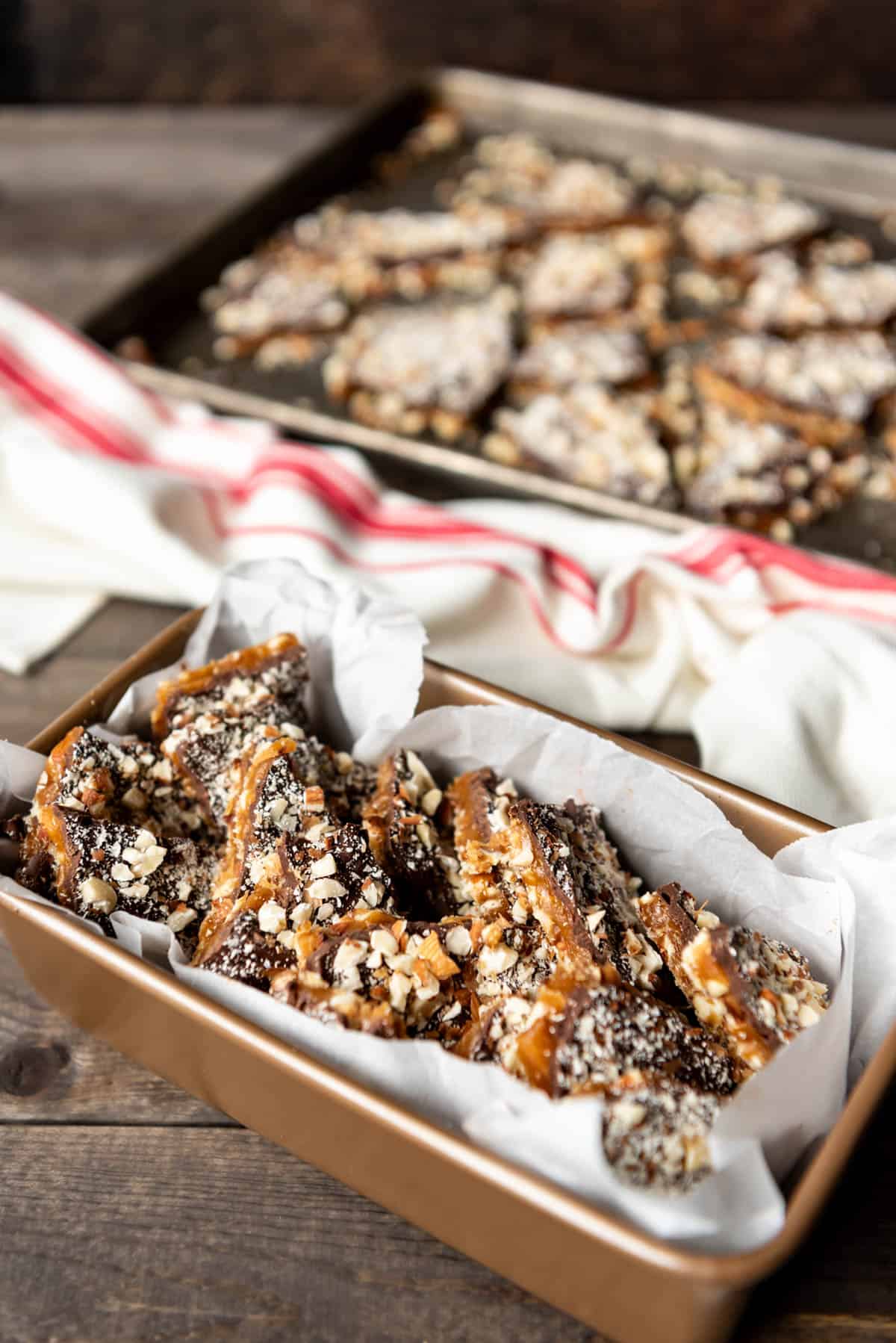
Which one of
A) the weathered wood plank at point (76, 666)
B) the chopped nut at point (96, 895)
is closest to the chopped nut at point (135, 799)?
the chopped nut at point (96, 895)

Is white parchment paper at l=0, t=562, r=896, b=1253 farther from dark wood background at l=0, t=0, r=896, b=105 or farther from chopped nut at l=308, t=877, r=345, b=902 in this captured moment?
dark wood background at l=0, t=0, r=896, b=105

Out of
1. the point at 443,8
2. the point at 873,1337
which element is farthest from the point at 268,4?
the point at 873,1337

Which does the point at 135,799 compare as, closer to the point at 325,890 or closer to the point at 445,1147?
the point at 325,890

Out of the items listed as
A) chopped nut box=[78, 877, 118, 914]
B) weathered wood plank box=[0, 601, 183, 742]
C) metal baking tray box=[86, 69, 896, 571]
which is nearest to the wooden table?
chopped nut box=[78, 877, 118, 914]

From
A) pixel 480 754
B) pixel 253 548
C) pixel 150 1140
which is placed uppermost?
pixel 480 754

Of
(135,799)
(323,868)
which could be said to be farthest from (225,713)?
(323,868)

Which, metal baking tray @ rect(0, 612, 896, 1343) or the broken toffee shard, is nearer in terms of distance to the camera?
metal baking tray @ rect(0, 612, 896, 1343)

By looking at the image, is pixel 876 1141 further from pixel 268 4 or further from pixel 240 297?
pixel 268 4
